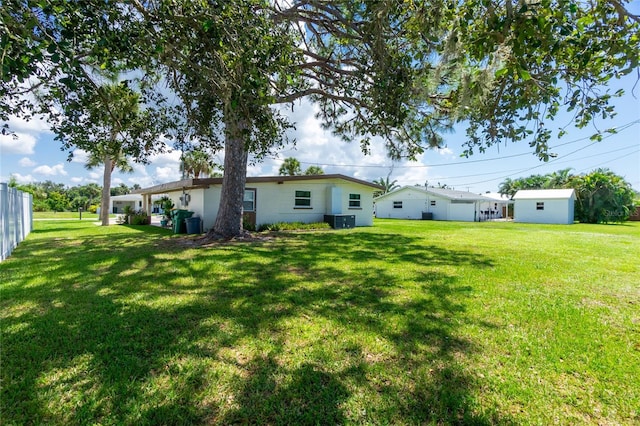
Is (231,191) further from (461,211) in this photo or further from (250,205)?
(461,211)

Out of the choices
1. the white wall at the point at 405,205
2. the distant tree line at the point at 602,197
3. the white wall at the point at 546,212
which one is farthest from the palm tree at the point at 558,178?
the white wall at the point at 405,205

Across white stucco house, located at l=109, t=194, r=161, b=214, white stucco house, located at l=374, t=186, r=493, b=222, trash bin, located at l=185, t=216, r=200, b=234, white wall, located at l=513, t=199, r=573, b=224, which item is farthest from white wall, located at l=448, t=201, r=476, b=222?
white stucco house, located at l=109, t=194, r=161, b=214

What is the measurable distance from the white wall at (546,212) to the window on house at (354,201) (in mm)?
21504

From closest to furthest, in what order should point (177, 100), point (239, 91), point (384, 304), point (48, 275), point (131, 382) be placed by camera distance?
1. point (131, 382)
2. point (239, 91)
3. point (384, 304)
4. point (48, 275)
5. point (177, 100)

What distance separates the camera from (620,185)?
2989 cm

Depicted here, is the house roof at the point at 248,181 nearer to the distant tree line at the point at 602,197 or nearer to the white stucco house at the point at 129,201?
the white stucco house at the point at 129,201

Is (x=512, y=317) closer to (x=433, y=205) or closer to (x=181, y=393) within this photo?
(x=181, y=393)

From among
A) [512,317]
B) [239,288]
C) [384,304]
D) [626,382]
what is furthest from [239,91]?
[626,382]

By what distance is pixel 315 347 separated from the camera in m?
3.16

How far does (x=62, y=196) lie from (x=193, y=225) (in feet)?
141

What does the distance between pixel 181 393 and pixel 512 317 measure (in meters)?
3.95

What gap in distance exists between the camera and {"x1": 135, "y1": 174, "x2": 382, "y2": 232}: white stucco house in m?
14.9

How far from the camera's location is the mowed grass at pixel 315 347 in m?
2.29

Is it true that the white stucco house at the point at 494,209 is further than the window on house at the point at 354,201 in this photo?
Yes
